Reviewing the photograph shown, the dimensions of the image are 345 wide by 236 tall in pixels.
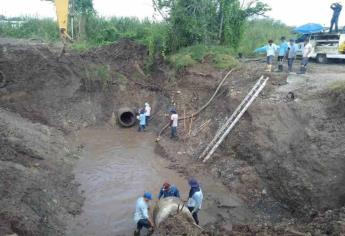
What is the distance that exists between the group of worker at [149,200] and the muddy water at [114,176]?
869mm

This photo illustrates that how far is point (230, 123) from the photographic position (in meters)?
15.2

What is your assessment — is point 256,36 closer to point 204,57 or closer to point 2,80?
point 204,57

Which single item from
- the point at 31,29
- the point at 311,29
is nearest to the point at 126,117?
the point at 311,29

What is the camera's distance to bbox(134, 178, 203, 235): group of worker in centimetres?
991

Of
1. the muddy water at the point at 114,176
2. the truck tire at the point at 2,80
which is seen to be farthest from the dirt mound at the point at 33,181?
the truck tire at the point at 2,80

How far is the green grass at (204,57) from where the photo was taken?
1888cm

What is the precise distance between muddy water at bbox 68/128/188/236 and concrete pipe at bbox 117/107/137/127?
Result: 56cm

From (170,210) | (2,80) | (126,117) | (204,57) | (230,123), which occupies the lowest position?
(170,210)

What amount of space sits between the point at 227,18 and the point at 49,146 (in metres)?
12.2

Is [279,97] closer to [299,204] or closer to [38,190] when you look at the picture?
[299,204]

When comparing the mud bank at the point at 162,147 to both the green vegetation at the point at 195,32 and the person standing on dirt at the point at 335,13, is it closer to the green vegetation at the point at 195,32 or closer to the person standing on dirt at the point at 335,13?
the green vegetation at the point at 195,32

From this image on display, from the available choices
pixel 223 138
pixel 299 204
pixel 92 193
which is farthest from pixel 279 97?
pixel 92 193

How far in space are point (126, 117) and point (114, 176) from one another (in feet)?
20.4

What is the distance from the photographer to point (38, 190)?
11.2 metres
